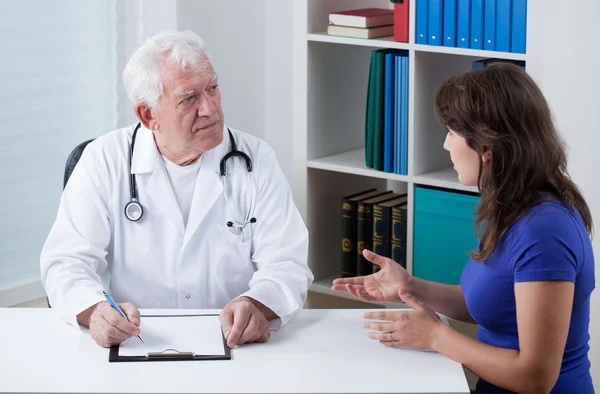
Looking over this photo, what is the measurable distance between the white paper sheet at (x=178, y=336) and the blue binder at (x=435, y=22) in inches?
52.5

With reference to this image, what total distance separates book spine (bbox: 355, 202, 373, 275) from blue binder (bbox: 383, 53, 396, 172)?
0.18 metres

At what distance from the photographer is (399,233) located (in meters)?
3.18

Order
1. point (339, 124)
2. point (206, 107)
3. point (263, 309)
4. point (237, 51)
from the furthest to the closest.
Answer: point (237, 51) < point (339, 124) < point (206, 107) < point (263, 309)

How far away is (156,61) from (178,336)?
0.77m

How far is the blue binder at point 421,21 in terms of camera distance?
116 inches

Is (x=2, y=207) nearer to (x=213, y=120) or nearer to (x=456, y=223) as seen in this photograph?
(x=213, y=120)

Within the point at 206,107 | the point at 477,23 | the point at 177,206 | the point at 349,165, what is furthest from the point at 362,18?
the point at 177,206

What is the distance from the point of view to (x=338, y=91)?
339 cm

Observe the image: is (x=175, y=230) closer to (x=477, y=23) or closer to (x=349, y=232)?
(x=349, y=232)

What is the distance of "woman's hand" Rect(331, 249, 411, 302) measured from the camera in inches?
84.1

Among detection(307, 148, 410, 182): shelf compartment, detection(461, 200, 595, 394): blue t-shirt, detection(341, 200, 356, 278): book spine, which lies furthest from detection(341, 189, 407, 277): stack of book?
detection(461, 200, 595, 394): blue t-shirt

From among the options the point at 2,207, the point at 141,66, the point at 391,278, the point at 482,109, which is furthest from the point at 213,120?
the point at 2,207

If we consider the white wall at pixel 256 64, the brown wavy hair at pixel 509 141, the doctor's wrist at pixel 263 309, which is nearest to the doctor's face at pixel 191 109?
the doctor's wrist at pixel 263 309

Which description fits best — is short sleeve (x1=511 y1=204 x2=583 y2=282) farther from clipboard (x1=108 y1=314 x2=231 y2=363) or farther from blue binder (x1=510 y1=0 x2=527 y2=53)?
blue binder (x1=510 y1=0 x2=527 y2=53)
